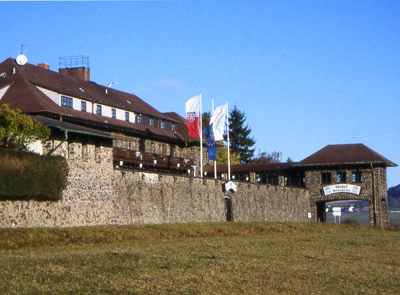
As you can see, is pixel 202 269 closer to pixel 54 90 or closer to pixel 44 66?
pixel 54 90

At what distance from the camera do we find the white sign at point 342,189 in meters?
71.4

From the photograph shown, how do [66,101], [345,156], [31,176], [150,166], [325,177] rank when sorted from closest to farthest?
[31,176] → [66,101] → [150,166] → [345,156] → [325,177]

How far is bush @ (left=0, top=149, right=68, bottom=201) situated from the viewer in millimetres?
29797

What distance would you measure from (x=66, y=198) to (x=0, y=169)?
5088 mm

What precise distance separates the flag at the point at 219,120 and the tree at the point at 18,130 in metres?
24.9

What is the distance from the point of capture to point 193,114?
55.1 meters

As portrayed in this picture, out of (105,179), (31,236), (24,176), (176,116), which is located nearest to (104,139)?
(105,179)

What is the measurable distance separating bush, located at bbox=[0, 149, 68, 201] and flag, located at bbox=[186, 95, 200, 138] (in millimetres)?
21665

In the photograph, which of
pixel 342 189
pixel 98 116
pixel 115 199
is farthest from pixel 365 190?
pixel 115 199

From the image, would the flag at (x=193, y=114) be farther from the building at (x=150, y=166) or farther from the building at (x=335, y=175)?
the building at (x=335, y=175)

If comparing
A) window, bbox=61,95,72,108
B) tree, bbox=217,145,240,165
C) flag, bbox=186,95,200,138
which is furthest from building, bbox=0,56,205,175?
tree, bbox=217,145,240,165

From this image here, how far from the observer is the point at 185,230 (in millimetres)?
35219

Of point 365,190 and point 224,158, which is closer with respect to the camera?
point 365,190

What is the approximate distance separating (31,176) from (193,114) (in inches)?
1002
